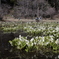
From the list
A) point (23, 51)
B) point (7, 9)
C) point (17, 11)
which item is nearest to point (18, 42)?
point (23, 51)

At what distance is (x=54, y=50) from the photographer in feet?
19.4

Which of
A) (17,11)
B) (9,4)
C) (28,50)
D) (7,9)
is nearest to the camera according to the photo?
(28,50)

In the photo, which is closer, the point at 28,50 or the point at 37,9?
the point at 28,50

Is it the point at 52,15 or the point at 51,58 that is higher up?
the point at 51,58

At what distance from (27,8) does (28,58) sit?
3288cm

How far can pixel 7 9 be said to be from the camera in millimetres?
40688

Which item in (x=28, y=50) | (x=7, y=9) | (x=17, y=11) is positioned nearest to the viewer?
(x=28, y=50)

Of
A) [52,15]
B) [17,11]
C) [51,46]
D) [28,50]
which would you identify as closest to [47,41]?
[51,46]

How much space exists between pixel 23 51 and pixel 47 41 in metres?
1.12

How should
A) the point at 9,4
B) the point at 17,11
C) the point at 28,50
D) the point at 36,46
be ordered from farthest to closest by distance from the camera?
the point at 9,4 < the point at 17,11 < the point at 36,46 < the point at 28,50

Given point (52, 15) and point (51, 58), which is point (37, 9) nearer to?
point (52, 15)

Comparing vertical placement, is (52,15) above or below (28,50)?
below

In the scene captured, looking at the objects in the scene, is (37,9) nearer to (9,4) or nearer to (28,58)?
(9,4)

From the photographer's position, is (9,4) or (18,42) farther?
(9,4)
